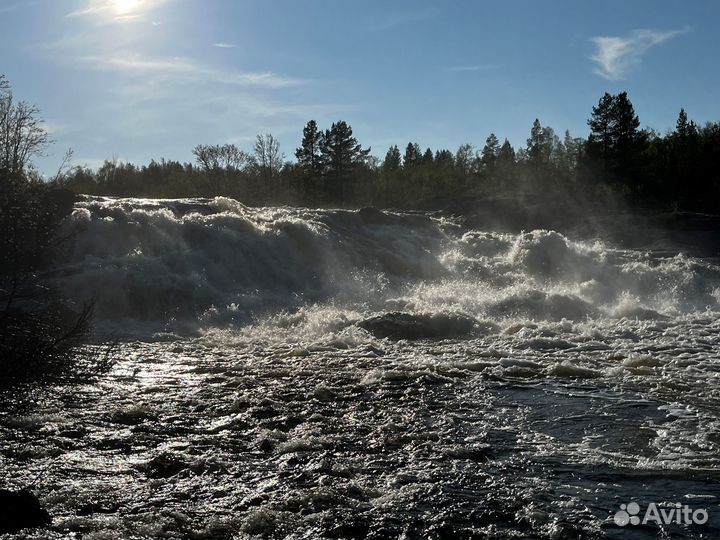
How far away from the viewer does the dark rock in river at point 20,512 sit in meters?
5.66

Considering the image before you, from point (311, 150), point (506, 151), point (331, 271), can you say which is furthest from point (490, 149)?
point (331, 271)

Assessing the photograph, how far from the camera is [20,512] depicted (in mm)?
5762

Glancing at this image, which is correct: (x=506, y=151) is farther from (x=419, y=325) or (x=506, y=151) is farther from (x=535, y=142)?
(x=419, y=325)

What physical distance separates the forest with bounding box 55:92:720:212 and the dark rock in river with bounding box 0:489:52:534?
3048cm

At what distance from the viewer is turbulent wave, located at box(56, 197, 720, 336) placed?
17.9 metres

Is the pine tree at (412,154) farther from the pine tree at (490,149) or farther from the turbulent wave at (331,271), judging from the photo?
the turbulent wave at (331,271)

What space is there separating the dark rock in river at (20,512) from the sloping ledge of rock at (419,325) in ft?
33.3

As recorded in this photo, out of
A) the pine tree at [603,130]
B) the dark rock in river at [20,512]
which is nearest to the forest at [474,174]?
the pine tree at [603,130]

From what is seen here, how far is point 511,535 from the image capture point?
586 centimetres

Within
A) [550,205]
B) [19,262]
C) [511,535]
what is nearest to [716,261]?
[550,205]

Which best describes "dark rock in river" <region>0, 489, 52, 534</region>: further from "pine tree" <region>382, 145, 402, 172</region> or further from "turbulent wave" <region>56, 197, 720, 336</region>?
"pine tree" <region>382, 145, 402, 172</region>

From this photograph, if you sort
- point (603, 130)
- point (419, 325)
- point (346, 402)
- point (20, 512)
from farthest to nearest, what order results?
point (603, 130), point (419, 325), point (346, 402), point (20, 512)

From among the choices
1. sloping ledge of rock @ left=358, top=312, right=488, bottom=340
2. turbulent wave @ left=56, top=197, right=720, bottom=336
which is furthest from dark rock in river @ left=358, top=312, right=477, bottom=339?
turbulent wave @ left=56, top=197, right=720, bottom=336

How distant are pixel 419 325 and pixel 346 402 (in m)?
6.48
